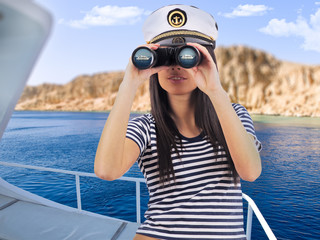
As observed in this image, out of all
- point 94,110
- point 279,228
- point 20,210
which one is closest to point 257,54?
point 94,110

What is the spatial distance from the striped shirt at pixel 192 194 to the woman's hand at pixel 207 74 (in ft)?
0.56

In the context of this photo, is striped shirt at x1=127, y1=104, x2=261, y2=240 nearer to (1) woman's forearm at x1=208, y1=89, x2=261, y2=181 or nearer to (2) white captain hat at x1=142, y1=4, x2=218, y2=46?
(1) woman's forearm at x1=208, y1=89, x2=261, y2=181

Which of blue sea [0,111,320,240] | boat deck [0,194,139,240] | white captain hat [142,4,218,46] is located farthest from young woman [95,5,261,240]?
blue sea [0,111,320,240]

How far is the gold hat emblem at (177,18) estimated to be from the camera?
742mm

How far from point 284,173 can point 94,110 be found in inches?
2208

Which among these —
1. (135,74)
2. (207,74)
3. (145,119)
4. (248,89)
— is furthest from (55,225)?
(248,89)

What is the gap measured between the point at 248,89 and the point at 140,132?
52.5 meters

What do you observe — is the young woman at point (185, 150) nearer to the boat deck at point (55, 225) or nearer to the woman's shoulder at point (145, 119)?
the woman's shoulder at point (145, 119)

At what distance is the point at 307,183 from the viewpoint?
11430 millimetres

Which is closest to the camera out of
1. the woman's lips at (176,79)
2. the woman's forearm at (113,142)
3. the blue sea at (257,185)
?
the woman's forearm at (113,142)

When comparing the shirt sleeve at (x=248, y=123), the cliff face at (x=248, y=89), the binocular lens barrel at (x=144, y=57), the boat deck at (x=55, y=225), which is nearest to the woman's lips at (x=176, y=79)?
the binocular lens barrel at (x=144, y=57)

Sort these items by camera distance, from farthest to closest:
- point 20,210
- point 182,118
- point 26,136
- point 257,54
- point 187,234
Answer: point 257,54 < point 26,136 < point 20,210 < point 182,118 < point 187,234

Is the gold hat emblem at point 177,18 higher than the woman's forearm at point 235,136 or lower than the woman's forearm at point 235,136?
higher

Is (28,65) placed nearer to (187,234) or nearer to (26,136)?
(187,234)
